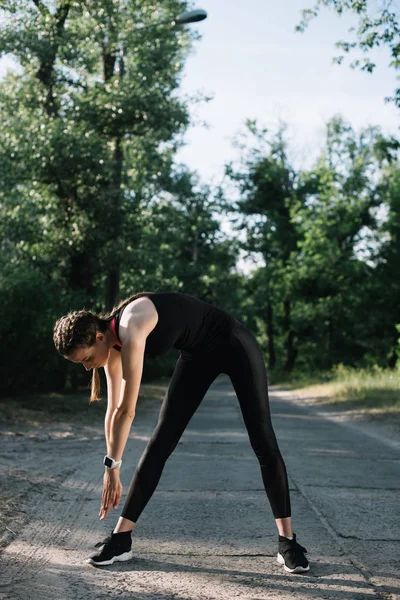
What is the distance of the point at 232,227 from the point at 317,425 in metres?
37.1

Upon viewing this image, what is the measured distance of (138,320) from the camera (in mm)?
3824

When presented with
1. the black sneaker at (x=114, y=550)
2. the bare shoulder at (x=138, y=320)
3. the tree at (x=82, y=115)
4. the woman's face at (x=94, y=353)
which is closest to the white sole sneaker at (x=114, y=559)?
the black sneaker at (x=114, y=550)

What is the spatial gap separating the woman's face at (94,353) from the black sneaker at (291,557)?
1.40 m

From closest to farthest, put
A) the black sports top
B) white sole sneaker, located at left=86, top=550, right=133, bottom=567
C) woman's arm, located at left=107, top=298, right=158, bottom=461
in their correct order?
woman's arm, located at left=107, top=298, right=158, bottom=461 → the black sports top → white sole sneaker, located at left=86, top=550, right=133, bottom=567

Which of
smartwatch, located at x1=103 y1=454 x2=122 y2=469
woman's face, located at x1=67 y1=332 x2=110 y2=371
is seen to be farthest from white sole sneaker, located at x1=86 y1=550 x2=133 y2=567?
woman's face, located at x1=67 y1=332 x2=110 y2=371

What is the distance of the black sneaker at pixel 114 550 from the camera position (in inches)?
163

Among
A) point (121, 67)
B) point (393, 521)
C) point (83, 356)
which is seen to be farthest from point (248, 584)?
point (121, 67)

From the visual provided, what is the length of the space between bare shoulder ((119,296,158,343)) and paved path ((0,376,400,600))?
123 cm

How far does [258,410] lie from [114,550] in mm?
1090

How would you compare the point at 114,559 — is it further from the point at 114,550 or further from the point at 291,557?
the point at 291,557

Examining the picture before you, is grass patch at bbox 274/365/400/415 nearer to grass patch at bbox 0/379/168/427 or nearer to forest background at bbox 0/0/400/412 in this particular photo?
forest background at bbox 0/0/400/412

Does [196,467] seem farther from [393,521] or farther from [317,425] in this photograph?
[317,425]

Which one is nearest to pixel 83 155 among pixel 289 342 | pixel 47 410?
pixel 47 410

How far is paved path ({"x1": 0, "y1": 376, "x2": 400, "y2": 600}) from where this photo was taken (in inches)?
148
